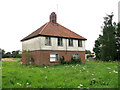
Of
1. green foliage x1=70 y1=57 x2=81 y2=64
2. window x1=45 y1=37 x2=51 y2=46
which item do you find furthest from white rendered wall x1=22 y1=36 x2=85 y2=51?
green foliage x1=70 y1=57 x2=81 y2=64

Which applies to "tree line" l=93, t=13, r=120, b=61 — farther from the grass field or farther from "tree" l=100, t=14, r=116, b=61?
the grass field

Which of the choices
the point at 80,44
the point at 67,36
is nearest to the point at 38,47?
the point at 67,36

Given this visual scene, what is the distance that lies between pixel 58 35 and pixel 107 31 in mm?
19838

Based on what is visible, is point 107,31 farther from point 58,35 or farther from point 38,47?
point 38,47

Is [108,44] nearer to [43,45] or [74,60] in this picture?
[74,60]

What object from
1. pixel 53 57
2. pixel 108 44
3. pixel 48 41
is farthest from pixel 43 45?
pixel 108 44

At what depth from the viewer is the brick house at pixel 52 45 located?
2400cm

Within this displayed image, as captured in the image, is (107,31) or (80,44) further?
(107,31)

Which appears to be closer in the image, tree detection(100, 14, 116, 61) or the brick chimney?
the brick chimney

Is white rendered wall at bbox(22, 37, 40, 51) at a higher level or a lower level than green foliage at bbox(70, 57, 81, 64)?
higher

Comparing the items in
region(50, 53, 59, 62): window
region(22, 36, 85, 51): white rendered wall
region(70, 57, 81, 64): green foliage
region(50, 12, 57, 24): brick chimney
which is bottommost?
region(70, 57, 81, 64): green foliage

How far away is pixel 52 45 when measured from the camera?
25.2 m

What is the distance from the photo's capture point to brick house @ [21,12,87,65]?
78.7ft

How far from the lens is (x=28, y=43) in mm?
28906
